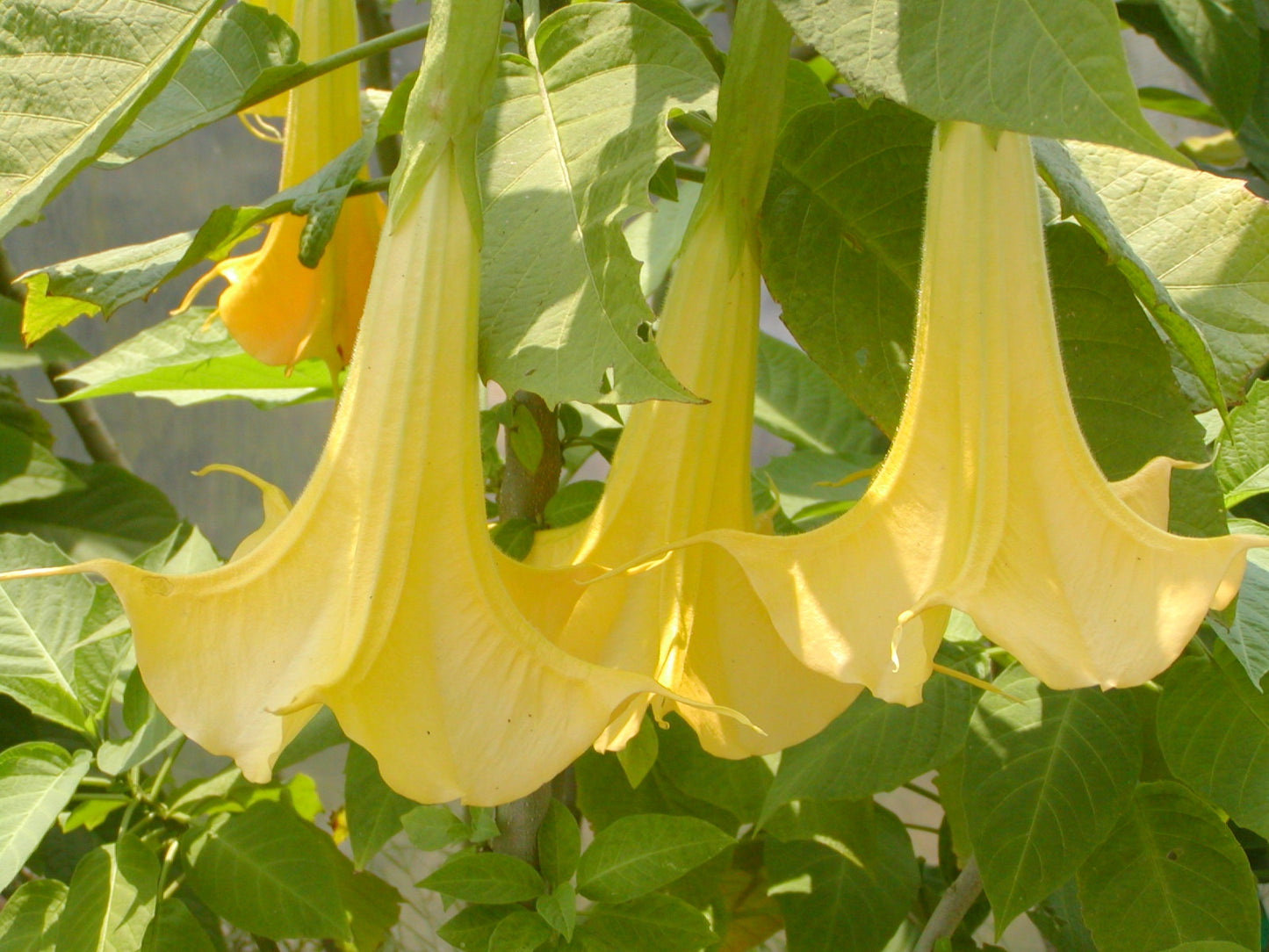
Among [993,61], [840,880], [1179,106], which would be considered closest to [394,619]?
[993,61]

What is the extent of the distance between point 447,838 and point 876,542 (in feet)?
1.06

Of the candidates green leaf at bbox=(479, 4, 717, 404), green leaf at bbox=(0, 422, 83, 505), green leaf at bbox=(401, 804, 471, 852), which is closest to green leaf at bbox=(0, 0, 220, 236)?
green leaf at bbox=(479, 4, 717, 404)

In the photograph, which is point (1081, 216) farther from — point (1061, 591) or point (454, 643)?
point (454, 643)

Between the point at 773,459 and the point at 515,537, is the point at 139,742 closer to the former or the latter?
the point at 515,537

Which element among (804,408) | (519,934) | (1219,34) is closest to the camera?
(519,934)

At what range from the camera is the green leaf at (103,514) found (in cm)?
112

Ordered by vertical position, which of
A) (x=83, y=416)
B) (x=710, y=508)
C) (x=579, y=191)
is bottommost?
(x=83, y=416)

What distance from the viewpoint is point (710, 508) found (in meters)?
0.37

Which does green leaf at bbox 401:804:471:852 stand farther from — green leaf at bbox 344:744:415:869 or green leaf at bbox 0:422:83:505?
green leaf at bbox 0:422:83:505

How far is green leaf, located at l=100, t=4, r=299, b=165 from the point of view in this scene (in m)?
0.52

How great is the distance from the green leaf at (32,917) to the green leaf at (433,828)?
0.29 m

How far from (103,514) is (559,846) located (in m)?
0.79

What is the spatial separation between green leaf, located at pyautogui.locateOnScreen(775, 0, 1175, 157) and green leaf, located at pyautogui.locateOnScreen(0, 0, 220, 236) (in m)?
0.24

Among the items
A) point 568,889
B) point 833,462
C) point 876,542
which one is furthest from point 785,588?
point 833,462
